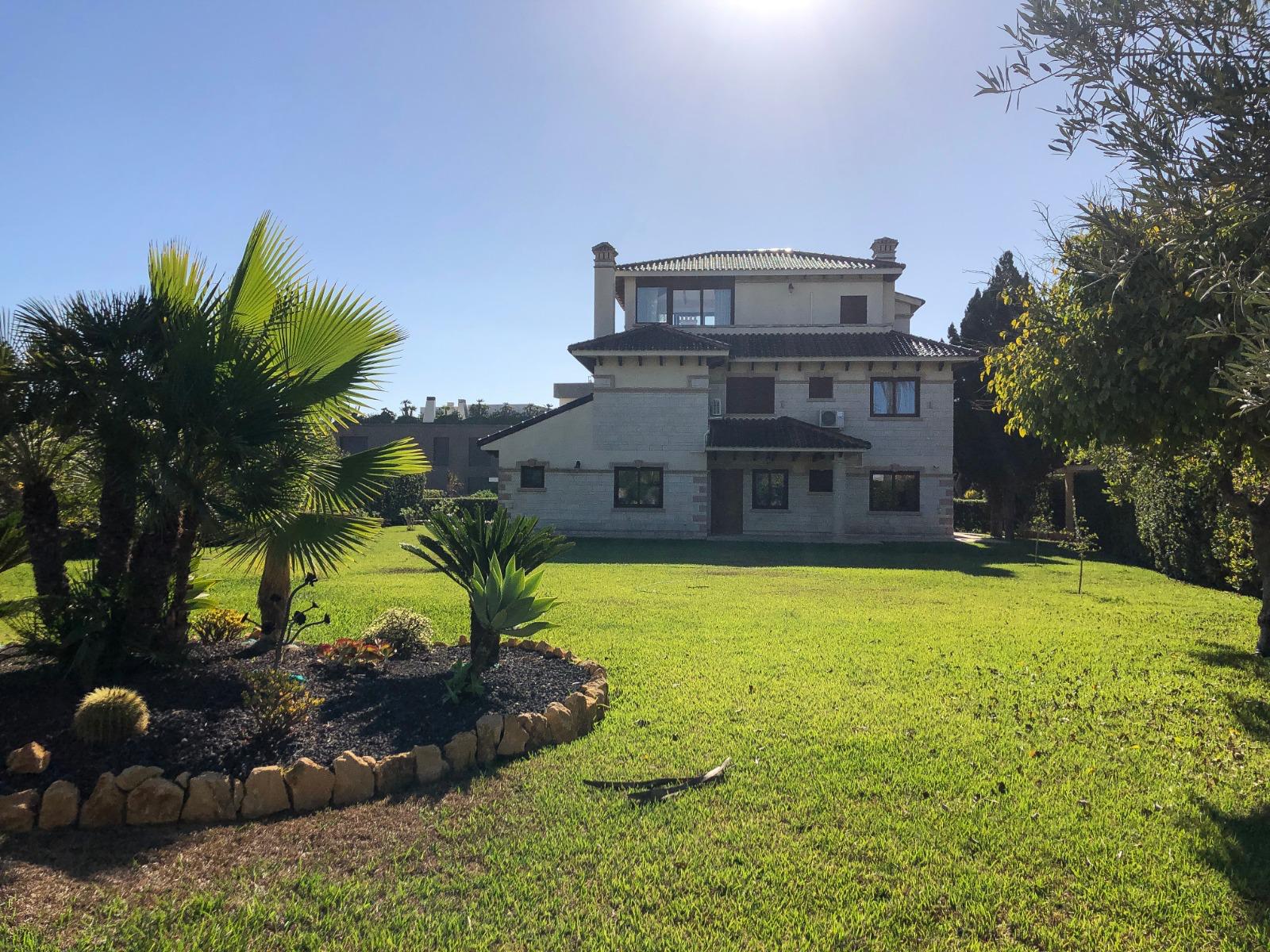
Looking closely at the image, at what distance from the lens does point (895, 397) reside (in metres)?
28.9

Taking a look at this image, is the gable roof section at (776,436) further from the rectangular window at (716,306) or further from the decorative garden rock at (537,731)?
the decorative garden rock at (537,731)

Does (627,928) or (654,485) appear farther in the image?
(654,485)

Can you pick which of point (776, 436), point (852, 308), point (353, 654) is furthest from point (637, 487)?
point (353, 654)

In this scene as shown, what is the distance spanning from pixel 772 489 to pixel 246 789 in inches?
1001

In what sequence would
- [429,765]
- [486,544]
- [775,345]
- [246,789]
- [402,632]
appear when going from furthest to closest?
[775,345]
[402,632]
[486,544]
[429,765]
[246,789]

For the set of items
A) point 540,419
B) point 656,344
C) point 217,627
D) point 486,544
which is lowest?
point 217,627

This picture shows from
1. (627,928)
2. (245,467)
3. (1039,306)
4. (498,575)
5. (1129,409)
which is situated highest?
(1039,306)

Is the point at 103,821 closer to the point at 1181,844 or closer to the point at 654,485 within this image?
the point at 1181,844

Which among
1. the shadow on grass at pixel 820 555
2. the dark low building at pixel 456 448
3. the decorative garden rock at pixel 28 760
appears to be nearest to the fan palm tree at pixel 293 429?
the decorative garden rock at pixel 28 760

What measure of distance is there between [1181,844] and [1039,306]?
4.48 meters

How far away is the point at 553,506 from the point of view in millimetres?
28734

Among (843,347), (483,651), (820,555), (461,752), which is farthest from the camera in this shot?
(843,347)

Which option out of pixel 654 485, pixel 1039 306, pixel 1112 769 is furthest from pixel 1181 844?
pixel 654 485

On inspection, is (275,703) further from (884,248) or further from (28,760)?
(884,248)
